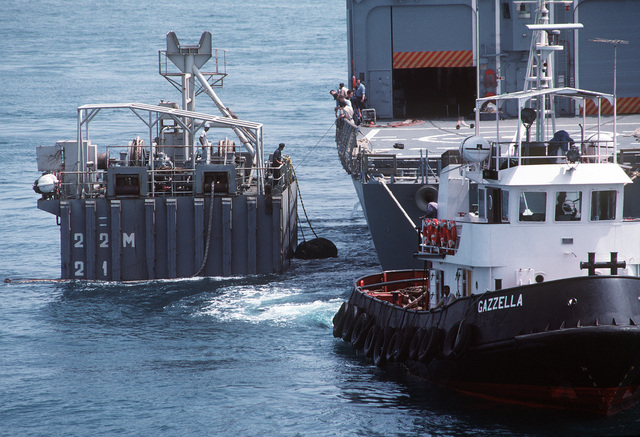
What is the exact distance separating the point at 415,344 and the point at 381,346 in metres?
1.64

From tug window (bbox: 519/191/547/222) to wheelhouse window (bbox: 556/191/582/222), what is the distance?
0.80ft

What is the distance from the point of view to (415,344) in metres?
18.3

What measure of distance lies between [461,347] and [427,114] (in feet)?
74.7

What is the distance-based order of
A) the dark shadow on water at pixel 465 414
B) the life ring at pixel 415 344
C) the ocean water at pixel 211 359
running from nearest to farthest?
the dark shadow on water at pixel 465 414 → the ocean water at pixel 211 359 → the life ring at pixel 415 344

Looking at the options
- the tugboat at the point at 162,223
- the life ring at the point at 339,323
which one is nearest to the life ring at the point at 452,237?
the life ring at the point at 339,323

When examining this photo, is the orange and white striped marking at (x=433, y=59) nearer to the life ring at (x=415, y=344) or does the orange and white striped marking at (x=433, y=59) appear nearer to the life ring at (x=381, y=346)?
the life ring at (x=381, y=346)

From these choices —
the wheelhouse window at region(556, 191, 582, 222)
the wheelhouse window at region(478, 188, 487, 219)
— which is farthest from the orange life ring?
the wheelhouse window at region(556, 191, 582, 222)

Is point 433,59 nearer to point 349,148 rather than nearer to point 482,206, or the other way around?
point 349,148

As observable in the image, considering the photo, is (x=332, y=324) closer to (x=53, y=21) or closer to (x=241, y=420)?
(x=241, y=420)

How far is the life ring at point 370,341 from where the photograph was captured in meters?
20.1

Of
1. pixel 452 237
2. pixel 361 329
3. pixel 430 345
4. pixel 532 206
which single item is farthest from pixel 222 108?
pixel 532 206

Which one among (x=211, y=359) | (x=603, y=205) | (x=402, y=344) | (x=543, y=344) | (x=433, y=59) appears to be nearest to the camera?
(x=543, y=344)

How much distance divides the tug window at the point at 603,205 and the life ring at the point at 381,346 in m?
4.89

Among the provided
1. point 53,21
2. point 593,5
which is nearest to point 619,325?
point 593,5
